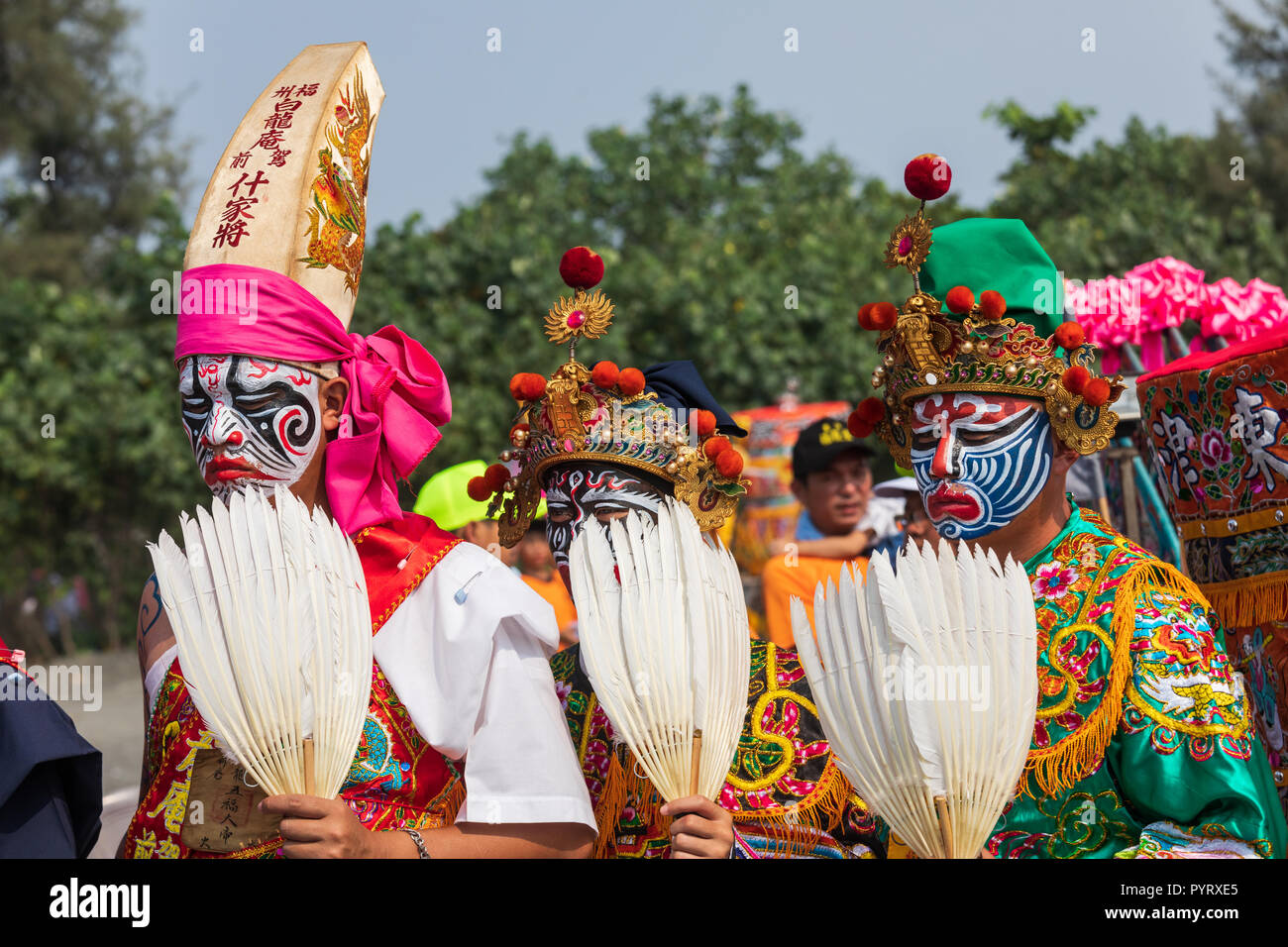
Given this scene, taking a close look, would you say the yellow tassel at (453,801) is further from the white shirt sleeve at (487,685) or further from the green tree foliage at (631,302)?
the green tree foliage at (631,302)

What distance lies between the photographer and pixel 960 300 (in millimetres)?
2848

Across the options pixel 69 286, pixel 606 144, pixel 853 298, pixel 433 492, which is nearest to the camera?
pixel 433 492

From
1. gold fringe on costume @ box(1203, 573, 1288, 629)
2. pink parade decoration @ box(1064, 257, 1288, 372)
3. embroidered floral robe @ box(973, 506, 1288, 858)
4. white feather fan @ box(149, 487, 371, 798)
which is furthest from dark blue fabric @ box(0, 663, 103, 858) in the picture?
pink parade decoration @ box(1064, 257, 1288, 372)

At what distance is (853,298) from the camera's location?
41.9 feet

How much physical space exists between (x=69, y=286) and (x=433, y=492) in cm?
1575

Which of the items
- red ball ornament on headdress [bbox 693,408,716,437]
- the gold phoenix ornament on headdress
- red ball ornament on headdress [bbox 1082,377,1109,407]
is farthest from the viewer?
red ball ornament on headdress [bbox 693,408,716,437]

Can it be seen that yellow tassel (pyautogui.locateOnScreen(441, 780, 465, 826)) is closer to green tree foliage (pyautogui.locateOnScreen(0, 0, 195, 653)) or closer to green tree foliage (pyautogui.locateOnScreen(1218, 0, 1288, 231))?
green tree foliage (pyautogui.locateOnScreen(0, 0, 195, 653))

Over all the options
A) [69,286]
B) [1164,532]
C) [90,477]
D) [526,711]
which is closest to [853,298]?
[90,477]

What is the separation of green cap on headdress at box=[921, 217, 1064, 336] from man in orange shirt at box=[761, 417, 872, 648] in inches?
107

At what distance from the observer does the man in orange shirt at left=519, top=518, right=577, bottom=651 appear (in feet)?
20.4

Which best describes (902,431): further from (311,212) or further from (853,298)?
(853,298)

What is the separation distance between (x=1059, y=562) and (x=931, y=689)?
802mm

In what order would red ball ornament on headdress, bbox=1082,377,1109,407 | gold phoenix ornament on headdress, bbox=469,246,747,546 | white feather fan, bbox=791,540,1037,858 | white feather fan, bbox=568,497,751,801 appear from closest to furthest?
white feather fan, bbox=791,540,1037,858 → white feather fan, bbox=568,497,751,801 → red ball ornament on headdress, bbox=1082,377,1109,407 → gold phoenix ornament on headdress, bbox=469,246,747,546
